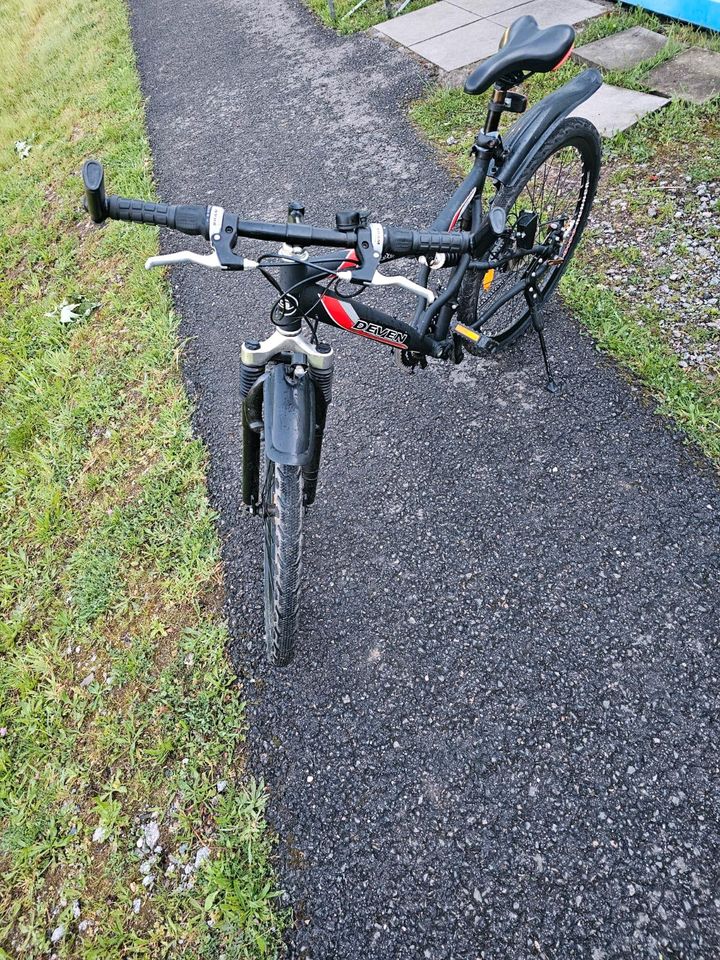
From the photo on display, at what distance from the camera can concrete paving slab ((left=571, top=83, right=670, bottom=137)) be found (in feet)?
16.6

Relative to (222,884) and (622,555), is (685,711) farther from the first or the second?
(222,884)

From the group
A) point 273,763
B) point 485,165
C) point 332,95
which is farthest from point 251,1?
point 273,763

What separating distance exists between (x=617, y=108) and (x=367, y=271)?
477 centimetres

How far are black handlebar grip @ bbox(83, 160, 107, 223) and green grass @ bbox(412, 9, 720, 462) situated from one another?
3008mm

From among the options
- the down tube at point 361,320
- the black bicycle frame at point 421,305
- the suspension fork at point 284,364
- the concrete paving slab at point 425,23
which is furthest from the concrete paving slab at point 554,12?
the suspension fork at point 284,364

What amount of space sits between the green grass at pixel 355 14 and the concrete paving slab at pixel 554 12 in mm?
1276

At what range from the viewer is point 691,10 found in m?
5.78

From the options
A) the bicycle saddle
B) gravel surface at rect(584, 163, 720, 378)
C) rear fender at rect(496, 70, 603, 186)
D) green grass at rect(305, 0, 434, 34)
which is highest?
the bicycle saddle

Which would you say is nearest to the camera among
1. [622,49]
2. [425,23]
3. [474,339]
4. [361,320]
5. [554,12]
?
[361,320]

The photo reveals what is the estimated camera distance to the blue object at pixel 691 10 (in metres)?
5.60

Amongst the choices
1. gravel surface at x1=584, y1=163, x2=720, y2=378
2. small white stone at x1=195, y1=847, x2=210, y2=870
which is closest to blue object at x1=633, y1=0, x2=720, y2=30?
gravel surface at x1=584, y1=163, x2=720, y2=378

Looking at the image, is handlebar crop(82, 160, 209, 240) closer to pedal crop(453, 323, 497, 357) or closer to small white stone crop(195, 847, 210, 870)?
pedal crop(453, 323, 497, 357)

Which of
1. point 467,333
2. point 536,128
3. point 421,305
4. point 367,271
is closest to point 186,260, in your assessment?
point 367,271

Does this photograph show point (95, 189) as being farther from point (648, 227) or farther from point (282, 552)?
point (648, 227)
